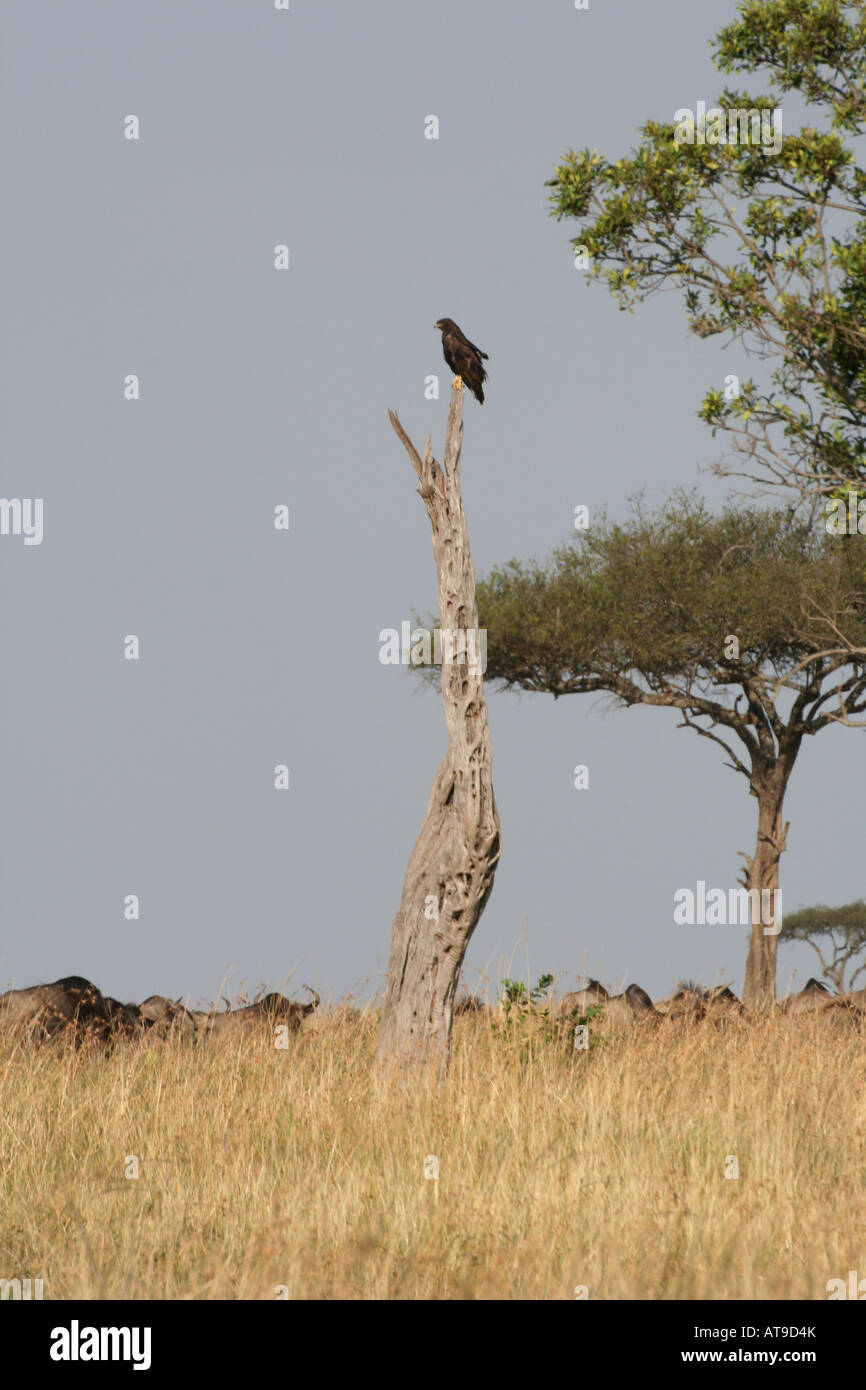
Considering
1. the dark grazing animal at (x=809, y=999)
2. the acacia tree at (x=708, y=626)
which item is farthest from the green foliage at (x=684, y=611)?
the dark grazing animal at (x=809, y=999)

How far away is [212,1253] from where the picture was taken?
22.1ft

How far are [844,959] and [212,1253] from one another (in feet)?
71.0

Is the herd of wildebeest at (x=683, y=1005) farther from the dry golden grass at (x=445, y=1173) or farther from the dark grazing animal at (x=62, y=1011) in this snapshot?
the dark grazing animal at (x=62, y=1011)

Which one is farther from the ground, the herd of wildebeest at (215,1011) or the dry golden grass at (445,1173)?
the herd of wildebeest at (215,1011)

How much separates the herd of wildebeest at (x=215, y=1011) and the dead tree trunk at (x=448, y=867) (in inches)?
51.9

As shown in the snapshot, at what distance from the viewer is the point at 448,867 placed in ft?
35.7

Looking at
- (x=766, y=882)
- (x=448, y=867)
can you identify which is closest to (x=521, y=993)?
(x=448, y=867)

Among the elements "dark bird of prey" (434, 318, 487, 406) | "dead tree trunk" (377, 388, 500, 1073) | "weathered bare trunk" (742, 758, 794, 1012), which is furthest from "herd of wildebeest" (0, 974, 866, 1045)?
"weathered bare trunk" (742, 758, 794, 1012)

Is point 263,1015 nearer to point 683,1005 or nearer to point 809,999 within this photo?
point 683,1005

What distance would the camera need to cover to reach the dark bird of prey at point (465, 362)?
12086 mm

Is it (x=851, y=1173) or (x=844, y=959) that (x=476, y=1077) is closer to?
(x=851, y=1173)

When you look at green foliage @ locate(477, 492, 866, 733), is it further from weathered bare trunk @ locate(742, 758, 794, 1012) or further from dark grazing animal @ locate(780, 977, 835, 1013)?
dark grazing animal @ locate(780, 977, 835, 1013)

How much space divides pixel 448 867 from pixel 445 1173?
337 cm

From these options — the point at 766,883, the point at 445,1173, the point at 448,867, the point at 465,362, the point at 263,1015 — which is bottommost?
the point at 445,1173
